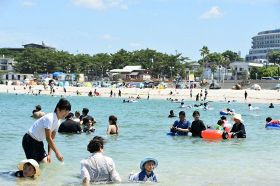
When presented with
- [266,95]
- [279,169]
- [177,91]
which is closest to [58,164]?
[279,169]

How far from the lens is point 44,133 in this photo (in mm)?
9289

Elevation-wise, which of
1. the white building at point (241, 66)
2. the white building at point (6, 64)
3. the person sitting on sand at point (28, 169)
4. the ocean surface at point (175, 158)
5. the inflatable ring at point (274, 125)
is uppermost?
the white building at point (6, 64)

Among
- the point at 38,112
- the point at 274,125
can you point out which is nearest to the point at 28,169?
the point at 274,125

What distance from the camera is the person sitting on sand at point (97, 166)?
28.0 feet

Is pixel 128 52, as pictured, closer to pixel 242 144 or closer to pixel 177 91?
pixel 177 91

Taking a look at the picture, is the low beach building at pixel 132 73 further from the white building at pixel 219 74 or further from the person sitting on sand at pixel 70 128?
the person sitting on sand at pixel 70 128

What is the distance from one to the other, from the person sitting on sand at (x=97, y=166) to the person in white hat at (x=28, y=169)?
1058 mm

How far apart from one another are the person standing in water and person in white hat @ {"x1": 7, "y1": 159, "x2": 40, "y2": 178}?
262 mm

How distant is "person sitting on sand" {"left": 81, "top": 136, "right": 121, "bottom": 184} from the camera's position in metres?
8.53

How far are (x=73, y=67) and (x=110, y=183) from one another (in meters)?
131

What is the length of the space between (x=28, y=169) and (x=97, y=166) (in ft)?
4.88

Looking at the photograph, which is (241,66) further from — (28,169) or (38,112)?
(28,169)

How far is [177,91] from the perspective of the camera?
86.6 meters

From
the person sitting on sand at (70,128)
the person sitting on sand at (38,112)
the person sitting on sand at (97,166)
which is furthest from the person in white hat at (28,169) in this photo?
the person sitting on sand at (38,112)
